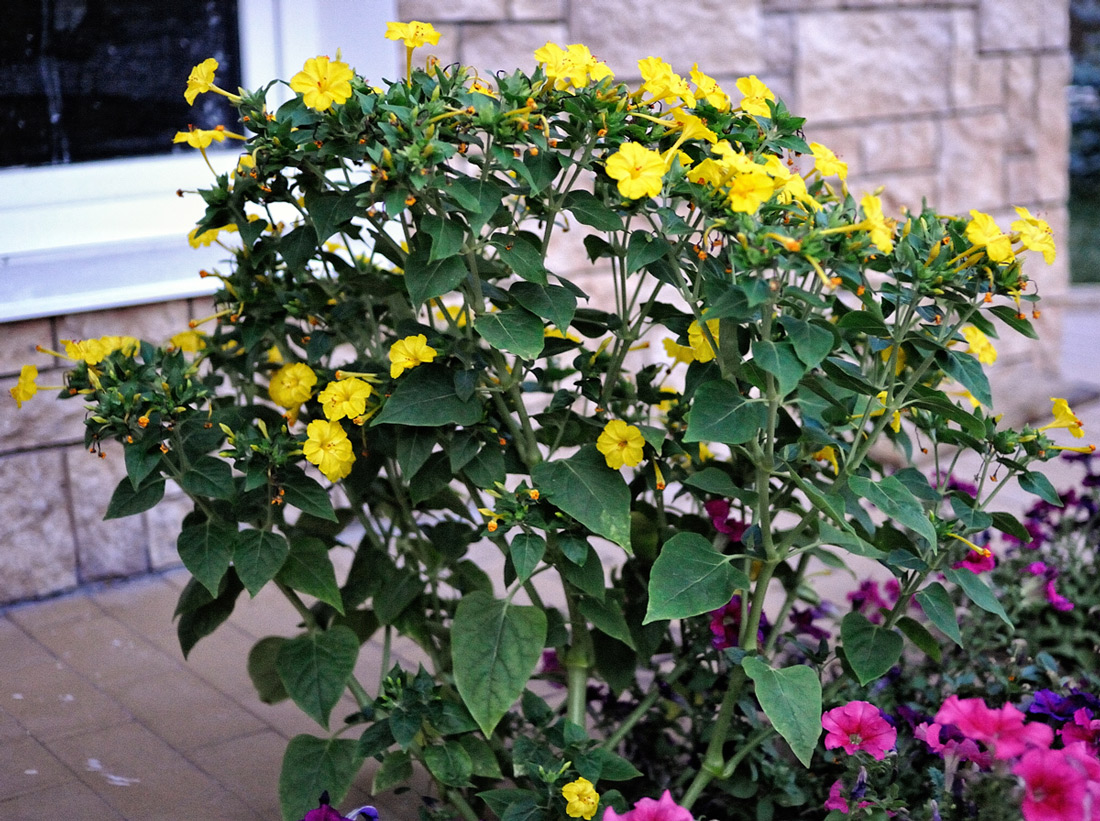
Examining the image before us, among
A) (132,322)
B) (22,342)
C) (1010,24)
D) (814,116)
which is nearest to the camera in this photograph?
(22,342)

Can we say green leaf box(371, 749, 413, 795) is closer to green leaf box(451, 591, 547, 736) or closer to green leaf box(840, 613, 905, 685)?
green leaf box(451, 591, 547, 736)

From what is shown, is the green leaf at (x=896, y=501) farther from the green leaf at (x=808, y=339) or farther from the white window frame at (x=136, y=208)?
the white window frame at (x=136, y=208)

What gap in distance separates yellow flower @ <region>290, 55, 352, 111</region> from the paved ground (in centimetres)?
118

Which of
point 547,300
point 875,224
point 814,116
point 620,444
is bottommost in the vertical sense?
point 620,444

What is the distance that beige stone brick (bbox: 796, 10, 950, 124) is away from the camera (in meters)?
3.66

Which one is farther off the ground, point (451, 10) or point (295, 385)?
point (451, 10)

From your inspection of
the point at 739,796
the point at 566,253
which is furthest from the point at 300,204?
the point at 566,253

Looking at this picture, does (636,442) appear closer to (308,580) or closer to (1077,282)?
(308,580)

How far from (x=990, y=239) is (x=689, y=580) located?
0.57 m

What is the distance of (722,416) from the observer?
148 cm

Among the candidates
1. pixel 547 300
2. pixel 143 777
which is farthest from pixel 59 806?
pixel 547 300

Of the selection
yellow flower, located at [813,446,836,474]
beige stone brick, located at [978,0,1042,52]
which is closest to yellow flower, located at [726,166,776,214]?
yellow flower, located at [813,446,836,474]

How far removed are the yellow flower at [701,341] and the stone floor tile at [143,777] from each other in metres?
1.07

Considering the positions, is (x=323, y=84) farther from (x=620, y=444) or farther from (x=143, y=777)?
(x=143, y=777)
